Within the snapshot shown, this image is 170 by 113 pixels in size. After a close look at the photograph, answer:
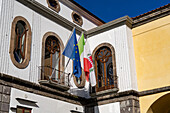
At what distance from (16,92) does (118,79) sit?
20.4 ft

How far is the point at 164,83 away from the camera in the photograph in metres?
14.8

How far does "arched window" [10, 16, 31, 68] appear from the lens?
13316mm

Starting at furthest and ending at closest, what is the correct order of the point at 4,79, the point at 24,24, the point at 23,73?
the point at 24,24
the point at 23,73
the point at 4,79

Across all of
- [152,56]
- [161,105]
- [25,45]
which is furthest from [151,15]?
[25,45]

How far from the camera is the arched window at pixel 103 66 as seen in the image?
54.6 feet

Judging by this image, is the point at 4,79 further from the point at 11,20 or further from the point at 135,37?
the point at 135,37

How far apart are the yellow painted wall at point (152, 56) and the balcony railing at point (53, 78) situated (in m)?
4.34

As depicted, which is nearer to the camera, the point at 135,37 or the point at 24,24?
the point at 24,24

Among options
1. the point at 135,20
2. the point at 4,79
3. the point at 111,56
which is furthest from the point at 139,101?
the point at 4,79

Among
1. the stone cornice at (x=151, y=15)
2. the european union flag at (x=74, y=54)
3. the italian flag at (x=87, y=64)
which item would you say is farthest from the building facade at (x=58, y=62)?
the italian flag at (x=87, y=64)

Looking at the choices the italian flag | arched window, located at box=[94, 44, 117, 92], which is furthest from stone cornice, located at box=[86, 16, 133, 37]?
the italian flag

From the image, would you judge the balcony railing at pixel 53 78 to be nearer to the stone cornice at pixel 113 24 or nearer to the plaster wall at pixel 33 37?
the plaster wall at pixel 33 37

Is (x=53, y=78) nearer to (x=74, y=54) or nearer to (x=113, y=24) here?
(x=74, y=54)

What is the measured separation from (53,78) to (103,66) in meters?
3.75
